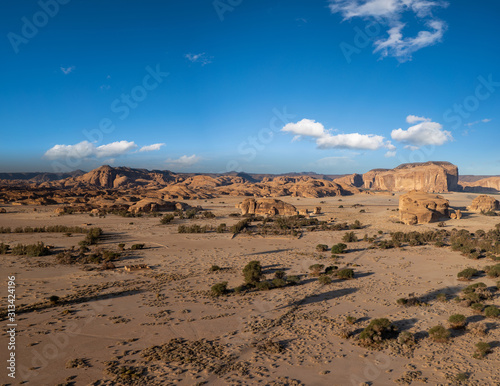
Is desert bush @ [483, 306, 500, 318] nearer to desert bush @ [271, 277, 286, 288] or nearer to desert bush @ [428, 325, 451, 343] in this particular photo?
desert bush @ [428, 325, 451, 343]

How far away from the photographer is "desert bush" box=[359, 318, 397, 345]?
10.8 meters

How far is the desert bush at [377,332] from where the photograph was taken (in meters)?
10.8

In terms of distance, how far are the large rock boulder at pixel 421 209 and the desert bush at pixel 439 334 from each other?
101 ft

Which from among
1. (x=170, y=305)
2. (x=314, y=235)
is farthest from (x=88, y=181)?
(x=170, y=305)

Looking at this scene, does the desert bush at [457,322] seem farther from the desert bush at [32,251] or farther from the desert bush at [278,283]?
the desert bush at [32,251]

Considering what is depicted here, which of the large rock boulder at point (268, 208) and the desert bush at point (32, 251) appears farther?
the large rock boulder at point (268, 208)

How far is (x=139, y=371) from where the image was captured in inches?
352

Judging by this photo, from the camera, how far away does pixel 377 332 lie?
36.0ft

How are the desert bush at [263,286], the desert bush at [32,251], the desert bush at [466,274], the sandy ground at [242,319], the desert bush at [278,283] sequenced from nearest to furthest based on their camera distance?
the sandy ground at [242,319]
the desert bush at [263,286]
the desert bush at [278,283]
the desert bush at [466,274]
the desert bush at [32,251]

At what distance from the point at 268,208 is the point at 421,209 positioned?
23.4 meters

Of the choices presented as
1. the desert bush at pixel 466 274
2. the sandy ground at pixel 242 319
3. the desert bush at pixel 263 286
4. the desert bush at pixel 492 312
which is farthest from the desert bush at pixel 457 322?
the desert bush at pixel 263 286

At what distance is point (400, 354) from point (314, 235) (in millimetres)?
23205

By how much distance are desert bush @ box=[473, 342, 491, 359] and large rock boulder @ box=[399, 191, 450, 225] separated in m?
31.3

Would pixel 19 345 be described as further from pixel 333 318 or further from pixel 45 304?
pixel 333 318
